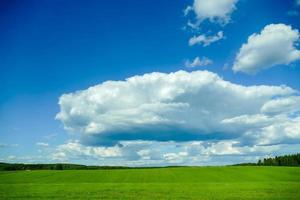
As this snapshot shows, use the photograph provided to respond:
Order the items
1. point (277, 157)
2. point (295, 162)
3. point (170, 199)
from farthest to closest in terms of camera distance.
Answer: point (277, 157) < point (295, 162) < point (170, 199)

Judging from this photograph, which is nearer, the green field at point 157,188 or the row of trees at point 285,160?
the green field at point 157,188

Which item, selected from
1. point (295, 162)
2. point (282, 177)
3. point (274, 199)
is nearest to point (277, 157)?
point (295, 162)

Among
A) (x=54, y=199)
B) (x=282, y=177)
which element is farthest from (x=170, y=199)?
(x=282, y=177)

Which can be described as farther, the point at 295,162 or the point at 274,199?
the point at 295,162

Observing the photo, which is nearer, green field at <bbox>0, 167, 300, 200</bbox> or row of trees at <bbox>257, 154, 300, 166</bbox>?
green field at <bbox>0, 167, 300, 200</bbox>

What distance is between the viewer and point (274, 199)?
→ 3756cm

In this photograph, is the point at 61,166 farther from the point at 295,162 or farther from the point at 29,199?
the point at 29,199

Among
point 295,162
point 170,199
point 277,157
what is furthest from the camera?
point 277,157

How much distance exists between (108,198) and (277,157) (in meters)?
177

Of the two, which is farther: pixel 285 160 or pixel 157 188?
pixel 285 160

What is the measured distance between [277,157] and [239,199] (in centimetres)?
17295

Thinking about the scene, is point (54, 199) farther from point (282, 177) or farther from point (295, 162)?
point (295, 162)

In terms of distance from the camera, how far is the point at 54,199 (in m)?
37.5

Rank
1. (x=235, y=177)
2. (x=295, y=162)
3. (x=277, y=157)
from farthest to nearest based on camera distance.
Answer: (x=277, y=157) → (x=295, y=162) → (x=235, y=177)
